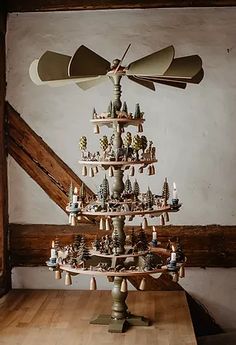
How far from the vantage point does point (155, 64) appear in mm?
4285

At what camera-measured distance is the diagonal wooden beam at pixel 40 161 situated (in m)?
5.76

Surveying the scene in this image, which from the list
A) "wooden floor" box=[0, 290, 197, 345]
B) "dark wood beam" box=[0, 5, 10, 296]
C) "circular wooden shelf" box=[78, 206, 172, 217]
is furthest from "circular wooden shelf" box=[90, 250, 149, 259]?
"dark wood beam" box=[0, 5, 10, 296]

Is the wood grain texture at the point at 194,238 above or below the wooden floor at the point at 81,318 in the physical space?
above

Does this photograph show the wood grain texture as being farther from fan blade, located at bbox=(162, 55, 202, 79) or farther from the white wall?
fan blade, located at bbox=(162, 55, 202, 79)

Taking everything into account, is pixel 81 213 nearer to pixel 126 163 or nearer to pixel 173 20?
pixel 126 163

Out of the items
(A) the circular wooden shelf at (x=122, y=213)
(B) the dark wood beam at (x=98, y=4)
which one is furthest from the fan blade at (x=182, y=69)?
(B) the dark wood beam at (x=98, y=4)

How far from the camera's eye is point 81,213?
14.8 ft

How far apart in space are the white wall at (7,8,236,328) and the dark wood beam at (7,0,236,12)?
6 cm

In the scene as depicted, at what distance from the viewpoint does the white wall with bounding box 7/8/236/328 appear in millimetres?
5641

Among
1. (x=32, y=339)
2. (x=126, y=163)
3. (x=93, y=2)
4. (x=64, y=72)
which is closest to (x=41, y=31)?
(x=93, y=2)

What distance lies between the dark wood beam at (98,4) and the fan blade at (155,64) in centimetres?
136

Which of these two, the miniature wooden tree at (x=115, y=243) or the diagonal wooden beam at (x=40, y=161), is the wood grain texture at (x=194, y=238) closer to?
the diagonal wooden beam at (x=40, y=161)

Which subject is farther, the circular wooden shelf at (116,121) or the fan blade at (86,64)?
the circular wooden shelf at (116,121)

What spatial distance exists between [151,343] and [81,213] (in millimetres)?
963
